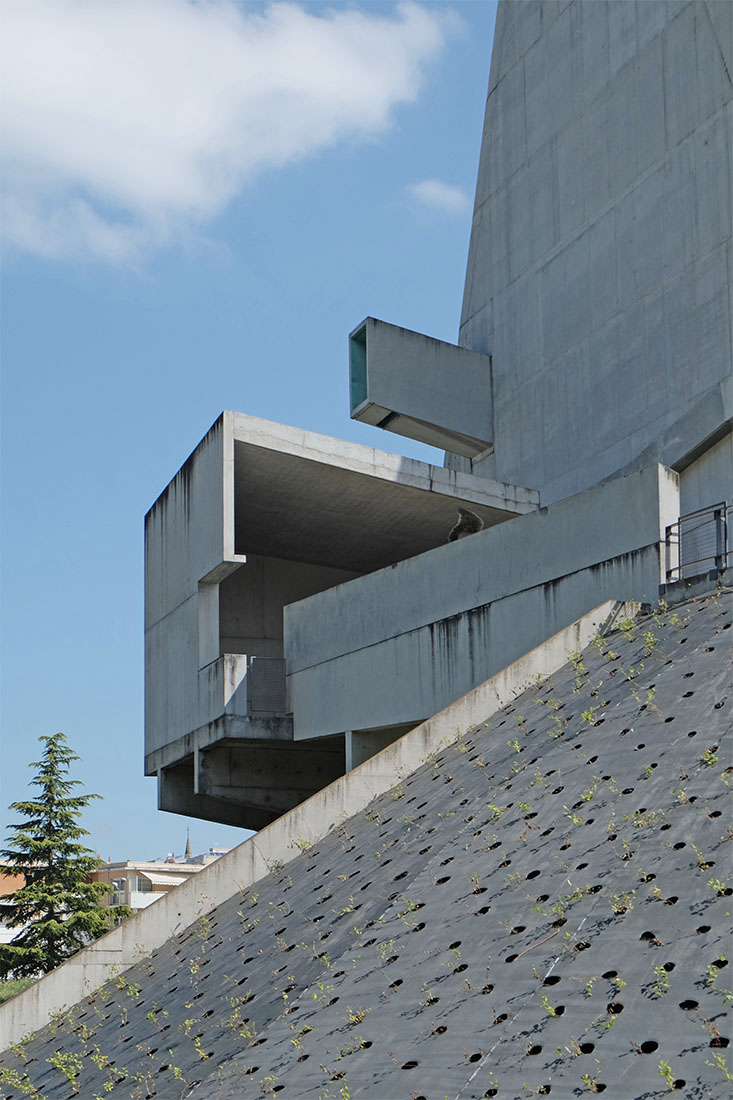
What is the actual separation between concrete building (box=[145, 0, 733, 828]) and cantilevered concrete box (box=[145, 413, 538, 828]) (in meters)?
0.06

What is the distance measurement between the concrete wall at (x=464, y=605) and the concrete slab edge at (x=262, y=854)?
2.00 meters

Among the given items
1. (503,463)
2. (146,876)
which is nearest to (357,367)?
(503,463)

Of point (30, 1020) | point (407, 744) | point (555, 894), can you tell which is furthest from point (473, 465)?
point (555, 894)

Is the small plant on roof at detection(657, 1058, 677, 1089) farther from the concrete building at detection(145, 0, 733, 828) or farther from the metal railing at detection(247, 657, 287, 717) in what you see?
the metal railing at detection(247, 657, 287, 717)

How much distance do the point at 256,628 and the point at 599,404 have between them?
9.98 meters

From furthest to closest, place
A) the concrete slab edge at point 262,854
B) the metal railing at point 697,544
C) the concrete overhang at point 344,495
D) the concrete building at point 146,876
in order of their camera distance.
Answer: the concrete building at point 146,876 → the concrete overhang at point 344,495 → the metal railing at point 697,544 → the concrete slab edge at point 262,854

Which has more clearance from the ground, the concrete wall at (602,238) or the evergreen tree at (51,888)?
the concrete wall at (602,238)

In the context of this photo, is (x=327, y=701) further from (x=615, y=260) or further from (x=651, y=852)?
(x=651, y=852)

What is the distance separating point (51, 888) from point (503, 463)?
15.9 metres

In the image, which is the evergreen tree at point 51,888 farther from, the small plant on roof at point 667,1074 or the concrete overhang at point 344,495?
the small plant on roof at point 667,1074

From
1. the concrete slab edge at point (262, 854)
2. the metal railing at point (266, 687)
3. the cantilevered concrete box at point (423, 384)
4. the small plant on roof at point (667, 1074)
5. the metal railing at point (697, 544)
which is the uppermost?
the cantilevered concrete box at point (423, 384)

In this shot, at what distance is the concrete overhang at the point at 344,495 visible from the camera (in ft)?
75.6

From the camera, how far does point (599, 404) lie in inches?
928

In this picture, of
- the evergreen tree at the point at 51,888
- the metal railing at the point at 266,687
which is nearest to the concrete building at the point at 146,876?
the evergreen tree at the point at 51,888
